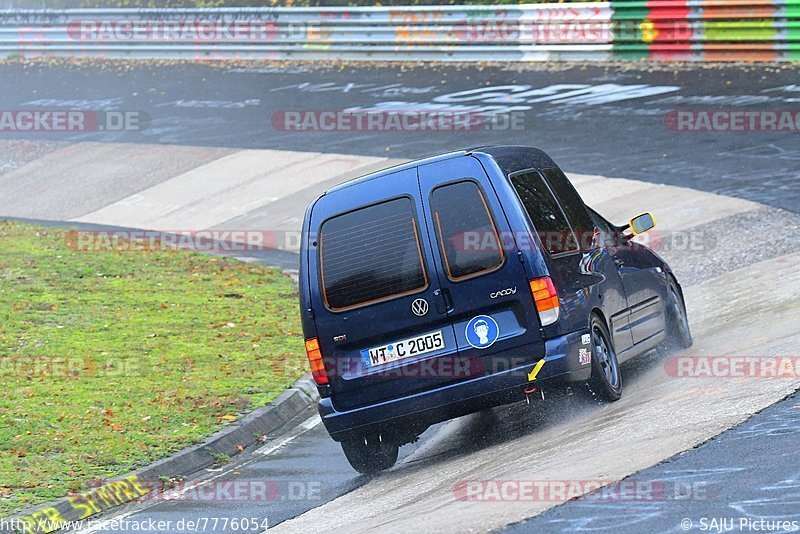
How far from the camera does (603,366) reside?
910 centimetres

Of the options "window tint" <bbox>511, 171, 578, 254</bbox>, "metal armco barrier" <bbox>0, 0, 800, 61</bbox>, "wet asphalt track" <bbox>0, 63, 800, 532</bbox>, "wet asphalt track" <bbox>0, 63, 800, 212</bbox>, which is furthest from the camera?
"metal armco barrier" <bbox>0, 0, 800, 61</bbox>

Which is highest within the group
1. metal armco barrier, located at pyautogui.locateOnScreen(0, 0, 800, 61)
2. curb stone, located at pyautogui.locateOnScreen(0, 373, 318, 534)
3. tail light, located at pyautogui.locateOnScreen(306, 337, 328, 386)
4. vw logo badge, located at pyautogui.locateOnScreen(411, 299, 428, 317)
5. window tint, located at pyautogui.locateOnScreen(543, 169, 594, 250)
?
metal armco barrier, located at pyautogui.locateOnScreen(0, 0, 800, 61)

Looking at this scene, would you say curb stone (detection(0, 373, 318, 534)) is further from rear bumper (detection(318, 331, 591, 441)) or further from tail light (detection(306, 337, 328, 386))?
rear bumper (detection(318, 331, 591, 441))

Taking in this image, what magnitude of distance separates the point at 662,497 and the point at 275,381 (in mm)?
5519

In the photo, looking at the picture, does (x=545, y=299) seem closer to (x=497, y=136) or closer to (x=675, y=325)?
(x=675, y=325)

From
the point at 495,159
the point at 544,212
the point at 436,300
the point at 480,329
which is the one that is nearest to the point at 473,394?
the point at 480,329

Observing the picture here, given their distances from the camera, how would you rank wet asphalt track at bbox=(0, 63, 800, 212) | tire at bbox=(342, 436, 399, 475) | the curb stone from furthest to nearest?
wet asphalt track at bbox=(0, 63, 800, 212) → tire at bbox=(342, 436, 399, 475) → the curb stone

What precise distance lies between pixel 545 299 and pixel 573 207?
1338 mm

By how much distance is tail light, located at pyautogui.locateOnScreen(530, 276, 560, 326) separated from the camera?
8516mm

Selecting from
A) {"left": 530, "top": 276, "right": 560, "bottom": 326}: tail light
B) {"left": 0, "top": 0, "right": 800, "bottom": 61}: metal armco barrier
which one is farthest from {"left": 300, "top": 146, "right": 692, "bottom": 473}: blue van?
{"left": 0, "top": 0, "right": 800, "bottom": 61}: metal armco barrier

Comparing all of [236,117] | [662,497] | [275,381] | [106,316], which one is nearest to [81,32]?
[236,117]

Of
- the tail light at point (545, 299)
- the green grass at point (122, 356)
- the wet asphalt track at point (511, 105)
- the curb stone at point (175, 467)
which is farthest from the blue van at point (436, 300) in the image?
the wet asphalt track at point (511, 105)

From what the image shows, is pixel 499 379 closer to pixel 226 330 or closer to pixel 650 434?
pixel 650 434

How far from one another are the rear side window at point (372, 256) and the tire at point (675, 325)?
9.73 feet
